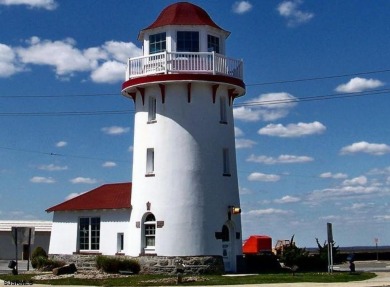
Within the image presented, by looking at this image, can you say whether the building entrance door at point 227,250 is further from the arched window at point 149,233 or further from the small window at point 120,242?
the small window at point 120,242

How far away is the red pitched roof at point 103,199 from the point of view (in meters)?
40.9

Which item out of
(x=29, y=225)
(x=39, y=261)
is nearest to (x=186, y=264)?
(x=39, y=261)

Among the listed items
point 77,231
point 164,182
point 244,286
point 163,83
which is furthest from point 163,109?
point 244,286

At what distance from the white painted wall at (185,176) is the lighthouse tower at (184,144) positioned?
5cm

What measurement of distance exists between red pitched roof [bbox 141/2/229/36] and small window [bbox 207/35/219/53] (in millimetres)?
647

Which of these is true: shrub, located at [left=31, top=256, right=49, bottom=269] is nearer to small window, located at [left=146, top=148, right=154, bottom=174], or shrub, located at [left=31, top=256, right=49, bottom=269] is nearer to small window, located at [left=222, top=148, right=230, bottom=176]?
small window, located at [left=146, top=148, right=154, bottom=174]

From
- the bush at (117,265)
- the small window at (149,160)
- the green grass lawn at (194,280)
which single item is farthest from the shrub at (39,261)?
the small window at (149,160)

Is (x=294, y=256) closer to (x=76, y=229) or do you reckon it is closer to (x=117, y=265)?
(x=117, y=265)

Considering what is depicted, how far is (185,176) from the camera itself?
124 ft

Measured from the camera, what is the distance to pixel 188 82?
124 feet

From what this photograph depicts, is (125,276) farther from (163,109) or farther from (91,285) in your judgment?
(163,109)

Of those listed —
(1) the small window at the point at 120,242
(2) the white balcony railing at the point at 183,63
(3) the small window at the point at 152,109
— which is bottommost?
(1) the small window at the point at 120,242

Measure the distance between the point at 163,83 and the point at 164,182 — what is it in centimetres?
528

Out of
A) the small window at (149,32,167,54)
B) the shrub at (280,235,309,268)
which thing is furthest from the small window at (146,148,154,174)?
the shrub at (280,235,309,268)
